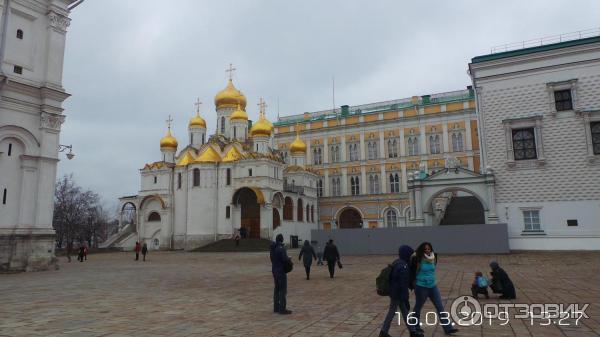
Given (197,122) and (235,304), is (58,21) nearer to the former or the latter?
(235,304)

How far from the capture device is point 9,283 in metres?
13.8

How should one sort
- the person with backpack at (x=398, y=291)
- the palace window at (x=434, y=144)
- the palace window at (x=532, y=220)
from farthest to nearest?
the palace window at (x=434, y=144)
the palace window at (x=532, y=220)
the person with backpack at (x=398, y=291)

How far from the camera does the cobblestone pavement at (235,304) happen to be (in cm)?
681

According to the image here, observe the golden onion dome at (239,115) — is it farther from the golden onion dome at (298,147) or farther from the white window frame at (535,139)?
the white window frame at (535,139)

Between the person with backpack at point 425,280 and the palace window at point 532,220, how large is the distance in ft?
71.6

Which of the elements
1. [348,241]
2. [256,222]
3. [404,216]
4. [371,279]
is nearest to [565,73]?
[348,241]

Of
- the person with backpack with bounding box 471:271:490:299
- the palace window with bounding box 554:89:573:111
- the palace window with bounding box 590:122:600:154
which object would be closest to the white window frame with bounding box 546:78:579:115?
the palace window with bounding box 554:89:573:111

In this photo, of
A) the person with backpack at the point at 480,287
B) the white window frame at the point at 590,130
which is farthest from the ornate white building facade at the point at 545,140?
the person with backpack at the point at 480,287

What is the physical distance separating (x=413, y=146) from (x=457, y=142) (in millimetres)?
4663

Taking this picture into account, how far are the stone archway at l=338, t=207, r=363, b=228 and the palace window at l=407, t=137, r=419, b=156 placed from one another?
9206 millimetres

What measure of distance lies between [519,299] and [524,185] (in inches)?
721

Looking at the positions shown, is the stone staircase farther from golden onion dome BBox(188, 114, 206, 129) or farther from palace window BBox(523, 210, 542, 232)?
palace window BBox(523, 210, 542, 232)

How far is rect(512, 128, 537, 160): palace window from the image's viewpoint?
84.6ft

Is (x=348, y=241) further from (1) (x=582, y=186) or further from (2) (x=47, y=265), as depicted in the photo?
(2) (x=47, y=265)
